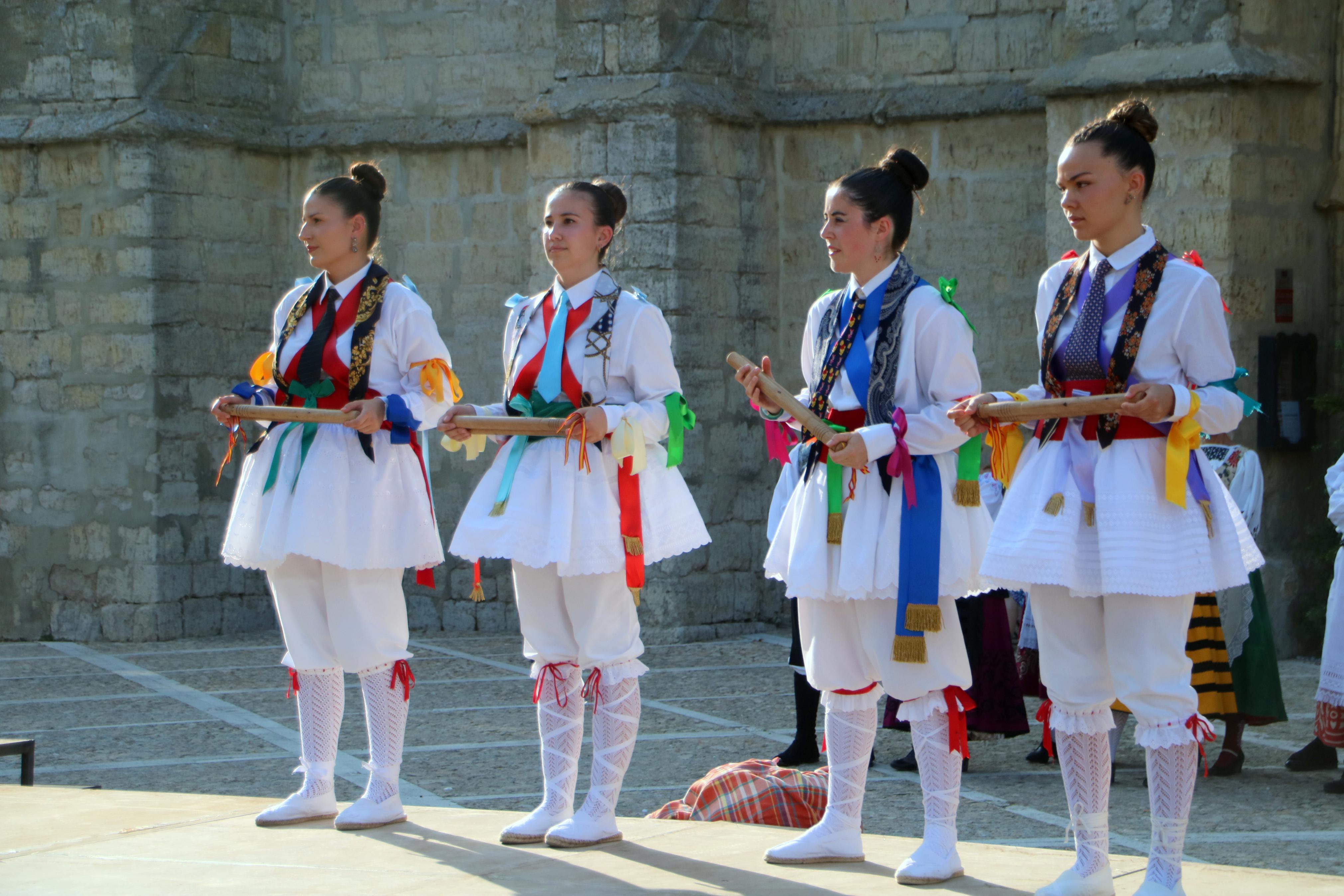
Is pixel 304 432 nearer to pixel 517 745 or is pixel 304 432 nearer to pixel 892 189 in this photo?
pixel 892 189

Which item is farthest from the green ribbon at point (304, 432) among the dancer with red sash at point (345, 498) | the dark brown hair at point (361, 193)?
the dark brown hair at point (361, 193)

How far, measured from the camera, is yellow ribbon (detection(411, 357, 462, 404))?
4949 mm

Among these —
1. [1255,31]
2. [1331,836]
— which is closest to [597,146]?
[1255,31]

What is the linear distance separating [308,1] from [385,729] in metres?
7.92

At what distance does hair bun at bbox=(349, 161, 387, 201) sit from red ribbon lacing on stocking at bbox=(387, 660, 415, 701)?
1391 millimetres

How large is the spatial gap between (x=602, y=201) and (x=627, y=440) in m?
0.73

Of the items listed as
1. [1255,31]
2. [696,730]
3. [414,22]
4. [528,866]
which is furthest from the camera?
[414,22]

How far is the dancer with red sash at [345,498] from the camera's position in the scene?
4.82 meters

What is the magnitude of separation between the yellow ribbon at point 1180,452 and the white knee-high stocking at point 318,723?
7.99 ft

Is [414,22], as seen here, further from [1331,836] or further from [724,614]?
[1331,836]

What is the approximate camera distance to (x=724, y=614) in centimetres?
1048

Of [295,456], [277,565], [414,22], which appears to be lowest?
[277,565]

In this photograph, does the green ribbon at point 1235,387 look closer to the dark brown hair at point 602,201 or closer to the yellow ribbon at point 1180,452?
the yellow ribbon at point 1180,452

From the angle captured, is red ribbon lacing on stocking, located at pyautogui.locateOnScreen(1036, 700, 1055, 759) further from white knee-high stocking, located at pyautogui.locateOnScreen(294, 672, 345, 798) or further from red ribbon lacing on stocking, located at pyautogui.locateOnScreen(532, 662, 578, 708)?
white knee-high stocking, located at pyautogui.locateOnScreen(294, 672, 345, 798)
